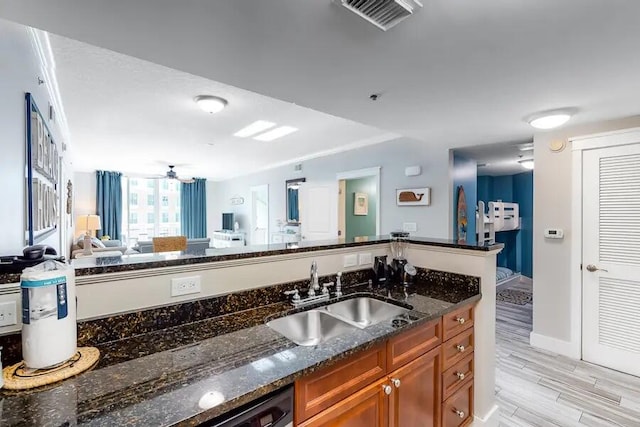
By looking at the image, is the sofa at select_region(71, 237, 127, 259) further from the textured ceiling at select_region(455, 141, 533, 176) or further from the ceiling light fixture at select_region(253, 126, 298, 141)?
the textured ceiling at select_region(455, 141, 533, 176)

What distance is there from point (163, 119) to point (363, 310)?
10.5ft

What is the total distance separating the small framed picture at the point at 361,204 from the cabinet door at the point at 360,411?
209 inches

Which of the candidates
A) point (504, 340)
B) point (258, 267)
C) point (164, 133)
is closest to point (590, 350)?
point (504, 340)

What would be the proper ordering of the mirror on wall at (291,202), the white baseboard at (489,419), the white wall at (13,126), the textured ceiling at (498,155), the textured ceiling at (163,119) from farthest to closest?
the mirror on wall at (291,202) → the textured ceiling at (498,155) → the textured ceiling at (163,119) → the white baseboard at (489,419) → the white wall at (13,126)

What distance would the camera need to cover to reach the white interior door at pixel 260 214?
7.30 metres

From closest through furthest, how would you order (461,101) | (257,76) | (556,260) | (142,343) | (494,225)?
(142,343) < (257,76) < (461,101) < (556,260) < (494,225)

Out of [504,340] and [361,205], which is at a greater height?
[361,205]

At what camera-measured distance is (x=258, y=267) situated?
5.14 feet

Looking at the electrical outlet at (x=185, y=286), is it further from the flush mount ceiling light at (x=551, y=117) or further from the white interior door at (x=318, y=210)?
the white interior door at (x=318, y=210)

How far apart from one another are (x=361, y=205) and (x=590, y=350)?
4.35 meters

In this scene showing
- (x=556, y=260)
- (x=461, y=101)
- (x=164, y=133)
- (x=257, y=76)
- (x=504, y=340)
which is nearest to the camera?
(x=257, y=76)

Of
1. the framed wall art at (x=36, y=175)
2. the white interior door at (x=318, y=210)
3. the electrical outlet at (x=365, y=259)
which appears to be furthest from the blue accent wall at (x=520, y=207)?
the framed wall art at (x=36, y=175)

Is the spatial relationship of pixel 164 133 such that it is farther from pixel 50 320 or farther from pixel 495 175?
pixel 495 175

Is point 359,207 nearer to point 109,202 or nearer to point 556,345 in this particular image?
point 556,345
